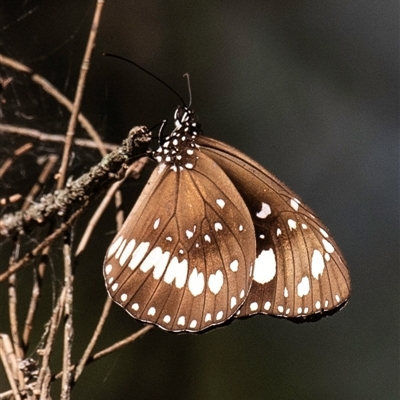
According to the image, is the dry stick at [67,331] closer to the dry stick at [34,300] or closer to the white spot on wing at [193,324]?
the dry stick at [34,300]

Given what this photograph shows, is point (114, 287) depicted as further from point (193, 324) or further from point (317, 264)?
point (317, 264)

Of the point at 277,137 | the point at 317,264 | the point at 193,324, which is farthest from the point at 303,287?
the point at 277,137

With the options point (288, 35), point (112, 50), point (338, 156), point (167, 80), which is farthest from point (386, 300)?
point (112, 50)

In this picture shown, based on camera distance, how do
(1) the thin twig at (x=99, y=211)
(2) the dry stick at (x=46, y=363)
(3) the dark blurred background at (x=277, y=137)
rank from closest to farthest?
(2) the dry stick at (x=46, y=363), (1) the thin twig at (x=99, y=211), (3) the dark blurred background at (x=277, y=137)

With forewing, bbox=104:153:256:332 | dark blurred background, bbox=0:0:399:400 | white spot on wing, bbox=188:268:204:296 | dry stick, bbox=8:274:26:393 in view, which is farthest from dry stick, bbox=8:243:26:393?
dark blurred background, bbox=0:0:399:400

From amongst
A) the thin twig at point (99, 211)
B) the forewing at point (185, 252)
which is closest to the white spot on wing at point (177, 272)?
the forewing at point (185, 252)

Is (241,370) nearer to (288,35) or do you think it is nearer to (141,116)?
(141,116)
